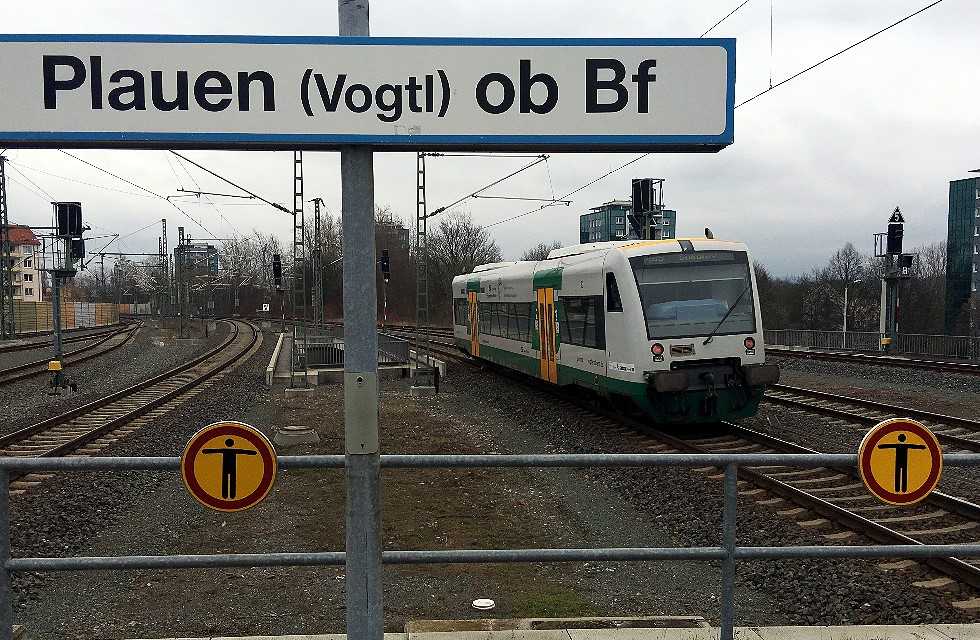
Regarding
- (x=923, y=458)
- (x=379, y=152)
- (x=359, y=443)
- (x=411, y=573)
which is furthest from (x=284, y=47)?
(x=411, y=573)

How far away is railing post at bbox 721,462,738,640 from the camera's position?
3494 millimetres

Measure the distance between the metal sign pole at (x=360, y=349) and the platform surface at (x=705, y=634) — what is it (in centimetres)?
111

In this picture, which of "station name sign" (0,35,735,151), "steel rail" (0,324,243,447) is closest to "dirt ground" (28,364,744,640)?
"station name sign" (0,35,735,151)

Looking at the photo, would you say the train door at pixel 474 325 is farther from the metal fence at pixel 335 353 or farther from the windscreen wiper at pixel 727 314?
the windscreen wiper at pixel 727 314

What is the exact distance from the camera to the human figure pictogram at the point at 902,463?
3.49 m

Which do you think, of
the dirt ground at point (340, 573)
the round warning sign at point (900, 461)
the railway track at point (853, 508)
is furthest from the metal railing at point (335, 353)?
the round warning sign at point (900, 461)

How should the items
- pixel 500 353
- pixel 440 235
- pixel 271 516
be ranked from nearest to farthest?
pixel 271 516, pixel 500 353, pixel 440 235

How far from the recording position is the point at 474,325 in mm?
25141

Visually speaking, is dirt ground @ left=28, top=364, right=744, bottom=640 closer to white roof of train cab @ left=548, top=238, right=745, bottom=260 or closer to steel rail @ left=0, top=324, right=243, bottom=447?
steel rail @ left=0, top=324, right=243, bottom=447

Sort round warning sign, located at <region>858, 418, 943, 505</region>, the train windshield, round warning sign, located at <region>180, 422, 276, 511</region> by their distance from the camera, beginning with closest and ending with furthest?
round warning sign, located at <region>180, 422, 276, 511</region>, round warning sign, located at <region>858, 418, 943, 505</region>, the train windshield

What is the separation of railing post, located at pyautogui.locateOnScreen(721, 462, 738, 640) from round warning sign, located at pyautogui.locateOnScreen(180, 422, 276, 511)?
6.60ft

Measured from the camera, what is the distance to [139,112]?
2959 mm

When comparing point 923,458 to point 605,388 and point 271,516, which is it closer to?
point 271,516

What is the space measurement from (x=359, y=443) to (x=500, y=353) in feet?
60.0
